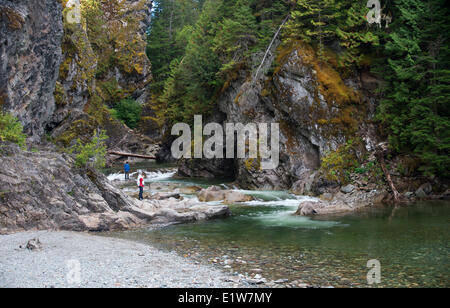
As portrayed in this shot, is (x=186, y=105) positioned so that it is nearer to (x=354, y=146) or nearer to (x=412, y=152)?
(x=354, y=146)

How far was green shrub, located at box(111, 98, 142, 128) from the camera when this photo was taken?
5000 cm

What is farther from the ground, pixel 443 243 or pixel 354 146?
pixel 354 146

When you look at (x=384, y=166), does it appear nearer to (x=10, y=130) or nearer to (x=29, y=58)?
(x=10, y=130)

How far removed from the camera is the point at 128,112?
5034 cm

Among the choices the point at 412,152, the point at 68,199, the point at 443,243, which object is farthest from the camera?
the point at 412,152

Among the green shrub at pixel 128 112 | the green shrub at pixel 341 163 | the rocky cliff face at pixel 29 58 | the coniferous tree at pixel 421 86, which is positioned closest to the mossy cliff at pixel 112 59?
the green shrub at pixel 128 112

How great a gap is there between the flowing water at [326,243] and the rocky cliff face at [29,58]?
37.2 ft

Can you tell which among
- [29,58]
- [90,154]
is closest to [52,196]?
[90,154]

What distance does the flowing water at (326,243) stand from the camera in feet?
25.8

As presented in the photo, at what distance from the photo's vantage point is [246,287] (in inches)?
274

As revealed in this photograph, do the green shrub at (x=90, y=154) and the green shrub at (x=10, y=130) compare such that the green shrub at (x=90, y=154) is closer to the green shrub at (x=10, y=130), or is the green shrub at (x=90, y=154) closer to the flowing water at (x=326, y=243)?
the green shrub at (x=10, y=130)

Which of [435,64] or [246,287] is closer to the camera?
[246,287]

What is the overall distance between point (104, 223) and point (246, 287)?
287 inches

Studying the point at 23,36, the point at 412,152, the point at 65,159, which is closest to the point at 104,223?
the point at 65,159
